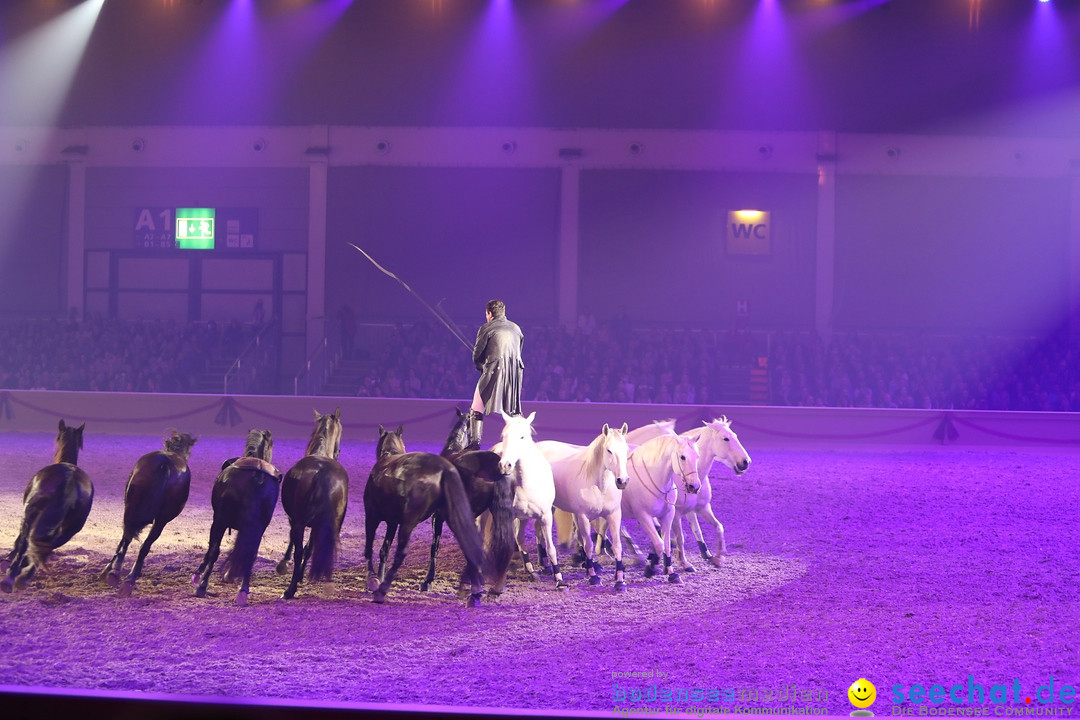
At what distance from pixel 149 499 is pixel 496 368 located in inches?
128

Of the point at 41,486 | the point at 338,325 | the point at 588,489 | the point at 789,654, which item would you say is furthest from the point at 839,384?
the point at 41,486

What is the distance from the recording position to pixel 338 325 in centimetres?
2392

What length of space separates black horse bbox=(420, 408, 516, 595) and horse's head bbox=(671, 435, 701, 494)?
143 cm

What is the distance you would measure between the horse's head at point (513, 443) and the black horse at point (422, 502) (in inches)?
14.4

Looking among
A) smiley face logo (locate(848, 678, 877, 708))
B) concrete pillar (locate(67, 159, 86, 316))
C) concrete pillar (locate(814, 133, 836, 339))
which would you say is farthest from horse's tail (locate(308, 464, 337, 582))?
concrete pillar (locate(67, 159, 86, 316))

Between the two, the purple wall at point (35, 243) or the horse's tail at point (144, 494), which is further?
the purple wall at point (35, 243)

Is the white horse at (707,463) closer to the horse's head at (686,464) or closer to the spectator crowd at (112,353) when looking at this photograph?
the horse's head at (686,464)

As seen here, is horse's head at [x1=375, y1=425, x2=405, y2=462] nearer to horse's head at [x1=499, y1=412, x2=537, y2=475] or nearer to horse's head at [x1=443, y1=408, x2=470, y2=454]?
horse's head at [x1=443, y1=408, x2=470, y2=454]

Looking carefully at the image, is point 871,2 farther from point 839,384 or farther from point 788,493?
point 788,493

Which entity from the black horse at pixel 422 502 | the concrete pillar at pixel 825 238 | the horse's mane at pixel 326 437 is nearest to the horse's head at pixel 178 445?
the horse's mane at pixel 326 437

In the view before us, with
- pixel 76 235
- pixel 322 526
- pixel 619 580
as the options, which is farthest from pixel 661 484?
pixel 76 235

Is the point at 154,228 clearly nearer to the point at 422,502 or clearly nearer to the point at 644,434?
the point at 644,434

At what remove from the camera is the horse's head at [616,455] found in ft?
23.5

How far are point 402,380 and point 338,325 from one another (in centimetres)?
359
